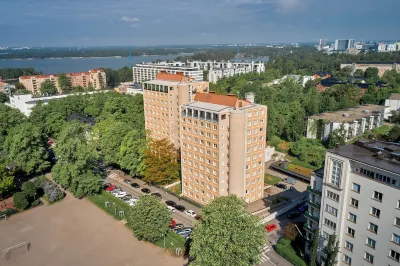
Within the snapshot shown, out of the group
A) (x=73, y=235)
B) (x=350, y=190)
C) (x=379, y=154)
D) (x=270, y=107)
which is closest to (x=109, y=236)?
(x=73, y=235)

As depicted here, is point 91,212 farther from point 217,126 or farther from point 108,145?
point 217,126

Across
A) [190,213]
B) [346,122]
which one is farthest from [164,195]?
[346,122]

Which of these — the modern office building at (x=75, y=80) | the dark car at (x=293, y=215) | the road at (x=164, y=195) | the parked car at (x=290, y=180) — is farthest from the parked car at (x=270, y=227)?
the modern office building at (x=75, y=80)

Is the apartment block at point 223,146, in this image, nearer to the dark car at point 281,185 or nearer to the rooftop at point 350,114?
the dark car at point 281,185

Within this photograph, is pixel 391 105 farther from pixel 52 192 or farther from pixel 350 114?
pixel 52 192

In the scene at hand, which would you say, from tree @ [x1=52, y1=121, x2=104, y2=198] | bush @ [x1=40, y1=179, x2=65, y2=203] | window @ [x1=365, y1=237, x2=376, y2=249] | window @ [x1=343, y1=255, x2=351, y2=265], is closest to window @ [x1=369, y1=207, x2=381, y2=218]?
window @ [x1=365, y1=237, x2=376, y2=249]
